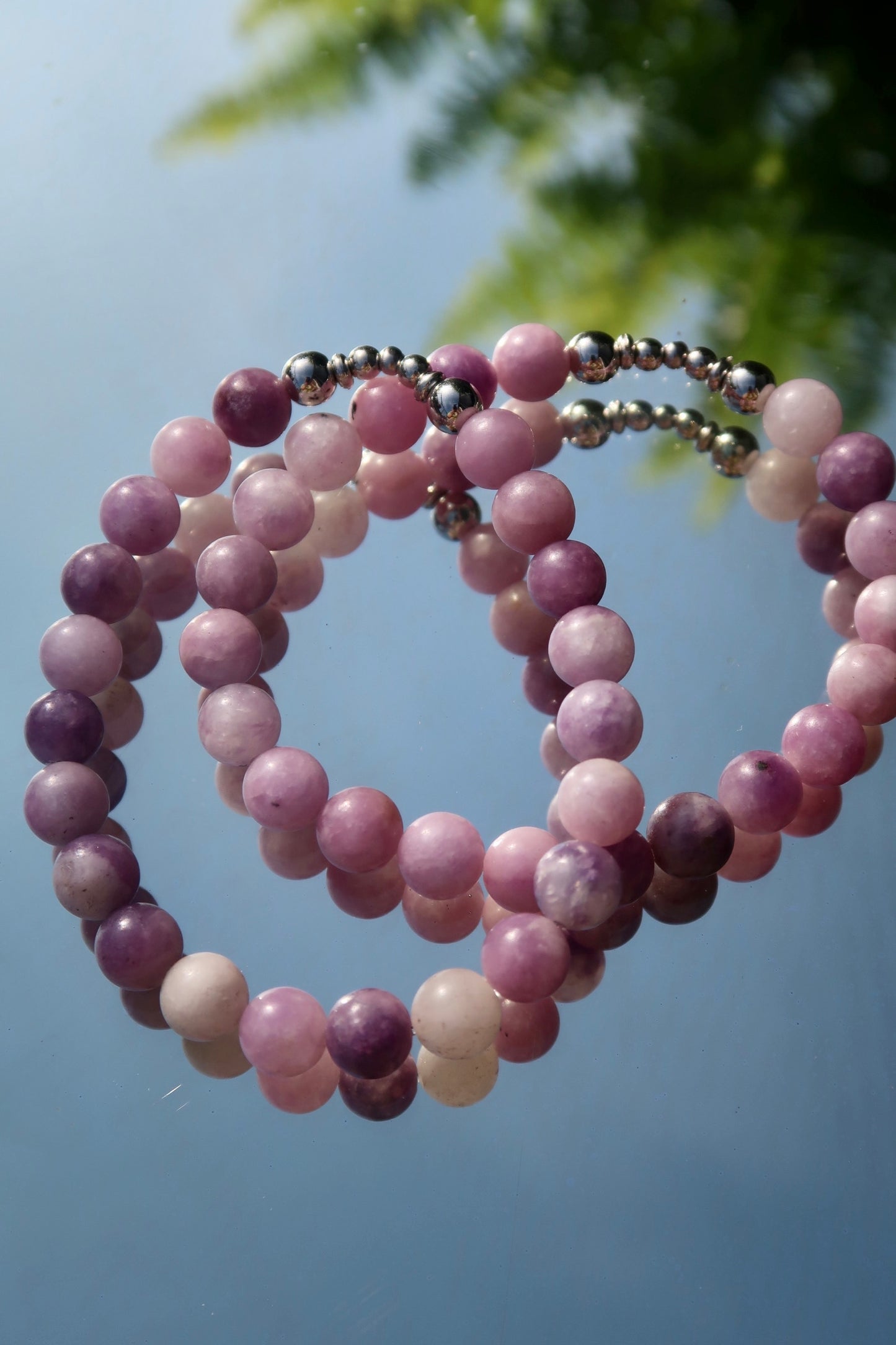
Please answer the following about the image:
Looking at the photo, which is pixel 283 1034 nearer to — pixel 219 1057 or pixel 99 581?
pixel 219 1057

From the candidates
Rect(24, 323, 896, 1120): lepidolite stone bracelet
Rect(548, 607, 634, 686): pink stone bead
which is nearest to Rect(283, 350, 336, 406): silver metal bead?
Rect(24, 323, 896, 1120): lepidolite stone bracelet

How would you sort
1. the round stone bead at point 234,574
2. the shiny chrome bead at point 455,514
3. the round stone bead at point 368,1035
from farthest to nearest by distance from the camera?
the shiny chrome bead at point 455,514 → the round stone bead at point 234,574 → the round stone bead at point 368,1035

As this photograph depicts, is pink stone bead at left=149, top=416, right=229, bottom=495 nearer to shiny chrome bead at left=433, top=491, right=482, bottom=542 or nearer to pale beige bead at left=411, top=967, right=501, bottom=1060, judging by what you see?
shiny chrome bead at left=433, top=491, right=482, bottom=542

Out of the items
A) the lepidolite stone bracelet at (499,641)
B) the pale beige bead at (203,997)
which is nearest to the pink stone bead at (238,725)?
the lepidolite stone bracelet at (499,641)

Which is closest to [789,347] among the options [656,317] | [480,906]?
[656,317]

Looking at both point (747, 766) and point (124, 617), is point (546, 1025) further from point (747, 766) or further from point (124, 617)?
point (124, 617)

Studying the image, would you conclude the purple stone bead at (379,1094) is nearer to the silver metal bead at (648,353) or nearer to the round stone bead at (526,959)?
the round stone bead at (526,959)

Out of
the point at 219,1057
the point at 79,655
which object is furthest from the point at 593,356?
the point at 219,1057

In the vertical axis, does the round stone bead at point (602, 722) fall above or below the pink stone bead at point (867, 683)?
below
